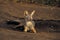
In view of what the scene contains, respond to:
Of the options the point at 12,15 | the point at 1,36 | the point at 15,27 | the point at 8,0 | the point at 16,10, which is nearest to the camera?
the point at 1,36

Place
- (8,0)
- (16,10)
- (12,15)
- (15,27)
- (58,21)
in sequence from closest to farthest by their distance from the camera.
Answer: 1. (15,27)
2. (58,21)
3. (12,15)
4. (16,10)
5. (8,0)

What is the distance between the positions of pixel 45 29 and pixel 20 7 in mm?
2652

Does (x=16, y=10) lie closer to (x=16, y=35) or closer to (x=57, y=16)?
(x=57, y=16)

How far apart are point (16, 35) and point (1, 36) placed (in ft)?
1.34

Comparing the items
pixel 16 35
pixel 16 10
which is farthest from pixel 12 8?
pixel 16 35

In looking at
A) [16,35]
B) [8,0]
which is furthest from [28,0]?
[16,35]

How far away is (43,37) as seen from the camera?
6957 millimetres

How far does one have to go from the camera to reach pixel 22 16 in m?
9.41

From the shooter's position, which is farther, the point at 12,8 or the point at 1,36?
the point at 12,8

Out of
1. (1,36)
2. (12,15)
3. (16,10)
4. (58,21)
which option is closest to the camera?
(1,36)

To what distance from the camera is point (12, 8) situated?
10.2 meters

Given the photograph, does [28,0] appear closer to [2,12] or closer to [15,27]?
[2,12]

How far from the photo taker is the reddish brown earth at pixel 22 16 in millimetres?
6934

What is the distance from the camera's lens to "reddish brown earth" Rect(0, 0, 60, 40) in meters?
6.93
